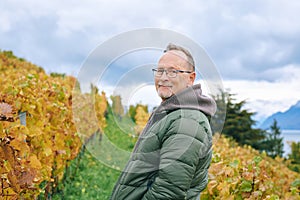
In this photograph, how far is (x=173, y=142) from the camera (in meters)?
1.99

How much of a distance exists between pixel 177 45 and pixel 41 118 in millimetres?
2137

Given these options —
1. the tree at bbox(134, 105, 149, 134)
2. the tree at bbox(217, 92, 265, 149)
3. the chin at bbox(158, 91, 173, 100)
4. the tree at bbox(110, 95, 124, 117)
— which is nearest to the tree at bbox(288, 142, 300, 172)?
the tree at bbox(134, 105, 149, 134)

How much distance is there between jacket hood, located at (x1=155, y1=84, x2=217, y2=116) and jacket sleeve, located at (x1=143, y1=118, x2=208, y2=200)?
113 mm

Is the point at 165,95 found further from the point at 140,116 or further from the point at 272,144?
the point at 272,144

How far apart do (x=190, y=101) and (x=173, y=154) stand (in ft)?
1.06

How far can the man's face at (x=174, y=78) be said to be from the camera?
2148 mm

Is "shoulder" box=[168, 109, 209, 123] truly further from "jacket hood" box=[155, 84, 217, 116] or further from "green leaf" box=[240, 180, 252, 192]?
"green leaf" box=[240, 180, 252, 192]

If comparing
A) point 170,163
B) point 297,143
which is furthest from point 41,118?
point 297,143

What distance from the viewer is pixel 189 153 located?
1990 mm

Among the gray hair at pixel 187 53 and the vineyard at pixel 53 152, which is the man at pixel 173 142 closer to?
the gray hair at pixel 187 53

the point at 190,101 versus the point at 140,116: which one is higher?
the point at 140,116

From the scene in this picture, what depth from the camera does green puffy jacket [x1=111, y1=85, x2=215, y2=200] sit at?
199 cm

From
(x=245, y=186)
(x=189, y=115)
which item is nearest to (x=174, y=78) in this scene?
(x=189, y=115)

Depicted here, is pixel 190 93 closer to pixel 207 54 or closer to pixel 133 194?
pixel 207 54
